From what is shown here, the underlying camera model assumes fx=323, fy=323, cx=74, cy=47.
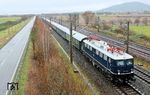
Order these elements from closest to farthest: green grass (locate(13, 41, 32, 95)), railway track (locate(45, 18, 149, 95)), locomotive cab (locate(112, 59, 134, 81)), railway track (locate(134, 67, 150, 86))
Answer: railway track (locate(45, 18, 149, 95)) < green grass (locate(13, 41, 32, 95)) < locomotive cab (locate(112, 59, 134, 81)) < railway track (locate(134, 67, 150, 86))

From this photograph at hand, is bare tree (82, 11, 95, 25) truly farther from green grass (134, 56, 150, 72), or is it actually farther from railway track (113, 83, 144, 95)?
railway track (113, 83, 144, 95)

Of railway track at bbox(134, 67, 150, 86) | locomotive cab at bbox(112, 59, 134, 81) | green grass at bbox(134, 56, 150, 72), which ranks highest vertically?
locomotive cab at bbox(112, 59, 134, 81)

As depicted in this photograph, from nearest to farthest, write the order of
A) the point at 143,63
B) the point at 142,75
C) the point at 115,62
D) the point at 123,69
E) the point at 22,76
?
the point at 115,62 → the point at 123,69 → the point at 22,76 → the point at 142,75 → the point at 143,63

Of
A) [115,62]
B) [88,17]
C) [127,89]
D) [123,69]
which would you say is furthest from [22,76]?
[88,17]

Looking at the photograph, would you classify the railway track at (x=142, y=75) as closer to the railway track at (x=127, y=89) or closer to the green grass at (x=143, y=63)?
the railway track at (x=127, y=89)

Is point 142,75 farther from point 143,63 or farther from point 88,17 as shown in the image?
point 88,17

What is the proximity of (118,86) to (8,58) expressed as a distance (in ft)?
89.1

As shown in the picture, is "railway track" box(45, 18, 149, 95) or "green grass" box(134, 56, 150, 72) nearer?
"railway track" box(45, 18, 149, 95)

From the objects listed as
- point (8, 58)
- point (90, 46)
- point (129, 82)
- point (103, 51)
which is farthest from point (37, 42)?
point (129, 82)

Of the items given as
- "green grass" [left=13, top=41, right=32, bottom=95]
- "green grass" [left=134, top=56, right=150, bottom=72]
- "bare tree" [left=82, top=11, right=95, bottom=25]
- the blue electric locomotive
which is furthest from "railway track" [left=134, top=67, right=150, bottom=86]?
"bare tree" [left=82, top=11, right=95, bottom=25]

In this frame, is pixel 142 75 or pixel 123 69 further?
pixel 142 75

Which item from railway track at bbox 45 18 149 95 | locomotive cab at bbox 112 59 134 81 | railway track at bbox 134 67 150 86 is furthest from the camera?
railway track at bbox 134 67 150 86

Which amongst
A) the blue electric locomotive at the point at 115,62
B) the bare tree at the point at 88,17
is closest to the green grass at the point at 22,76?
the blue electric locomotive at the point at 115,62

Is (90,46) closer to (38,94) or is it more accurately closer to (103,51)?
(103,51)
